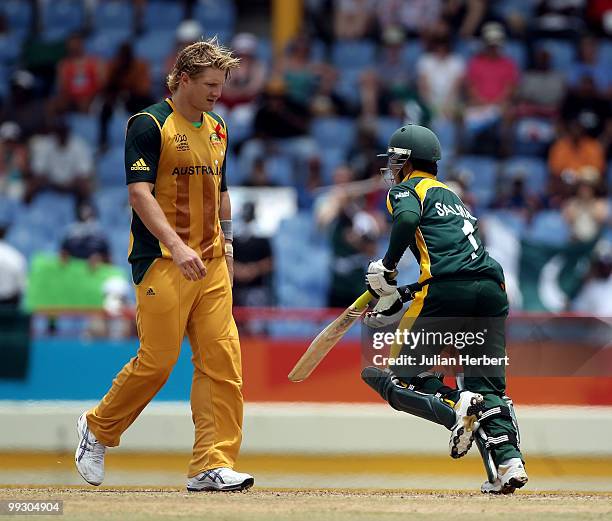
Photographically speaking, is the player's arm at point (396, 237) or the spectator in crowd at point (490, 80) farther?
the spectator in crowd at point (490, 80)

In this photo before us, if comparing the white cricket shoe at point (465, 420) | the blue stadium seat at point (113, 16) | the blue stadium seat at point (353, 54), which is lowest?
the white cricket shoe at point (465, 420)

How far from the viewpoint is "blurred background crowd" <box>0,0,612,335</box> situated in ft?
39.8

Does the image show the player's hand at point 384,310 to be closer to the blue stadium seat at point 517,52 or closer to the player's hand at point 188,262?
the player's hand at point 188,262

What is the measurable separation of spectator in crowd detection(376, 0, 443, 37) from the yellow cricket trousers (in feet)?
30.8

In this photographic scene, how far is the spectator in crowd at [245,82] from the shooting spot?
1491 centimetres

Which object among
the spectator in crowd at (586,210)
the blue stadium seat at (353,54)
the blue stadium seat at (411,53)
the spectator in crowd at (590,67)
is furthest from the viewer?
the blue stadium seat at (353,54)

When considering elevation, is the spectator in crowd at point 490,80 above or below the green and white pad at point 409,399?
above

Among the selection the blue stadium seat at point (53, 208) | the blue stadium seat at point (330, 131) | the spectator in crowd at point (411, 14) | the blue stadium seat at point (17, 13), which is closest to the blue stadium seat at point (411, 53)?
the spectator in crowd at point (411, 14)

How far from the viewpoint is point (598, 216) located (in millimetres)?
12945

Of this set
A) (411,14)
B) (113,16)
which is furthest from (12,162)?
(411,14)

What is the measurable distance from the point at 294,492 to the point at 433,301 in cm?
138

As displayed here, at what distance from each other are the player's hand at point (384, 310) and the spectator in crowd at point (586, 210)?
5.71 metres

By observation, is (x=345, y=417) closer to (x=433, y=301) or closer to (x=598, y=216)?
(x=433, y=301)

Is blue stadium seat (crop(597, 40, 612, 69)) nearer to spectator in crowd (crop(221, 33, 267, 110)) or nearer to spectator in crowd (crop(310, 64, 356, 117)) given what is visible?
spectator in crowd (crop(310, 64, 356, 117))
